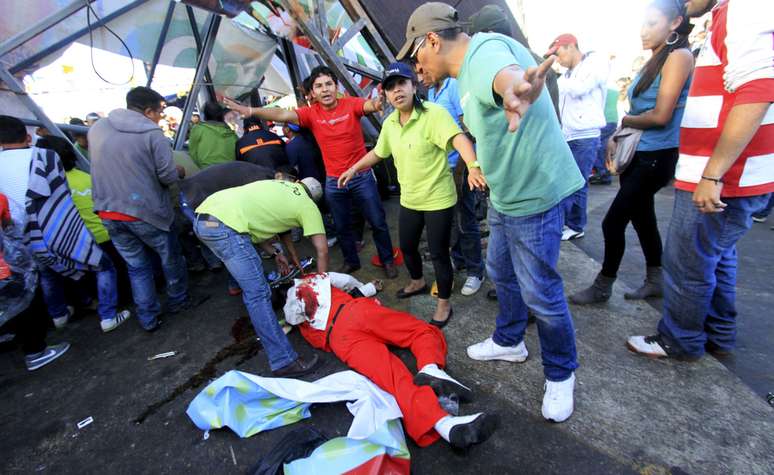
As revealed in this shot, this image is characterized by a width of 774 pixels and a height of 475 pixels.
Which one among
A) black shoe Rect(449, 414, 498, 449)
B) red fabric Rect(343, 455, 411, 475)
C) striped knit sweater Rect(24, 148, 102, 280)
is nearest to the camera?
red fabric Rect(343, 455, 411, 475)

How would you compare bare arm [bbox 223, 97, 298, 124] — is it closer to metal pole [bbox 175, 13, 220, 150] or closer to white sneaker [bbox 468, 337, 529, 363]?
metal pole [bbox 175, 13, 220, 150]

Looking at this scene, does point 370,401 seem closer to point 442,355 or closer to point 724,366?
point 442,355

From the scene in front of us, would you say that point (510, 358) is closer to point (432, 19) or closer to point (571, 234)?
point (432, 19)

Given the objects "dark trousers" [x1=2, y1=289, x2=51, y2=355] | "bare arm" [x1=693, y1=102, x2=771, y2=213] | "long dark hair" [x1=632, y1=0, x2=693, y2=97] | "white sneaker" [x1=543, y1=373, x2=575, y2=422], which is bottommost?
"white sneaker" [x1=543, y1=373, x2=575, y2=422]

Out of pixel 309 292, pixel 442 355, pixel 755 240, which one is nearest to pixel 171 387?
pixel 309 292

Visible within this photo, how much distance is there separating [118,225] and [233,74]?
3.82 m

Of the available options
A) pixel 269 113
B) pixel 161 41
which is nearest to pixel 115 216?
pixel 269 113

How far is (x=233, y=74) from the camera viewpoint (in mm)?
5746

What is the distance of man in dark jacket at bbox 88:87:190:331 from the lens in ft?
9.17

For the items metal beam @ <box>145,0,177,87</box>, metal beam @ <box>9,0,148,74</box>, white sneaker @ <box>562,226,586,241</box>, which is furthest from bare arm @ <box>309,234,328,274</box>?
metal beam @ <box>145,0,177,87</box>

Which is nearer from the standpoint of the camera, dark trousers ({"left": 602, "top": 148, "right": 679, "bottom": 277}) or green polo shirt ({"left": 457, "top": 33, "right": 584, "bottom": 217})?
Result: green polo shirt ({"left": 457, "top": 33, "right": 584, "bottom": 217})

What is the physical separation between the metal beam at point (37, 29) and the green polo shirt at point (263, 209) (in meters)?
2.84

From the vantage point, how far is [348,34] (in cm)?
409

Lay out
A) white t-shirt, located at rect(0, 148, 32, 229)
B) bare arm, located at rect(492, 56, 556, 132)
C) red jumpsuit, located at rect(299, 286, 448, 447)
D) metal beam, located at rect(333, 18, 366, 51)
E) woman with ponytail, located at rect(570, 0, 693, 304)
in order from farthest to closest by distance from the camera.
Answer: metal beam, located at rect(333, 18, 366, 51) → white t-shirt, located at rect(0, 148, 32, 229) → woman with ponytail, located at rect(570, 0, 693, 304) → red jumpsuit, located at rect(299, 286, 448, 447) → bare arm, located at rect(492, 56, 556, 132)
